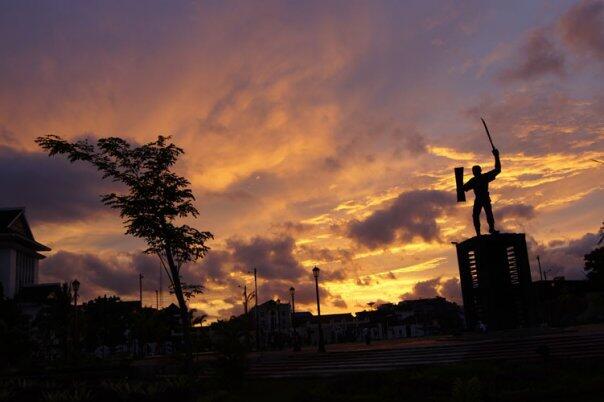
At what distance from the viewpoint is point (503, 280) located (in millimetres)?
28703

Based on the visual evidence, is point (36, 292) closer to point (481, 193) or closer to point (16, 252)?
point (16, 252)

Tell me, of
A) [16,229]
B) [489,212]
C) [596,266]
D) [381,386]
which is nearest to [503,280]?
[489,212]

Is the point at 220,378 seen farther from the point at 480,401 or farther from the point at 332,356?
the point at 480,401

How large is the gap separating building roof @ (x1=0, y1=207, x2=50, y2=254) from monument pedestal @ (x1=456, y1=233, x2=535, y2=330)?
5544cm

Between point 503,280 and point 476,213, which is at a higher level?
point 476,213

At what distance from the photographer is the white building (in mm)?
65269

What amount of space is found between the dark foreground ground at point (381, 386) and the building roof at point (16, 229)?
44.8 meters

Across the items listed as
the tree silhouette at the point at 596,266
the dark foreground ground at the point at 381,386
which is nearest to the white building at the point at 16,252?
the dark foreground ground at the point at 381,386

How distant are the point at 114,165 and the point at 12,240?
46.4 meters

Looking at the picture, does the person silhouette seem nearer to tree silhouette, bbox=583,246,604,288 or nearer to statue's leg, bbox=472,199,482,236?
statue's leg, bbox=472,199,482,236

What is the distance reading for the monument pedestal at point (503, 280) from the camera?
28394mm

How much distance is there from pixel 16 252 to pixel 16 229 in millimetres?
2833

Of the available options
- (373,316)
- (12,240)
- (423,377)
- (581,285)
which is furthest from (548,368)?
(373,316)

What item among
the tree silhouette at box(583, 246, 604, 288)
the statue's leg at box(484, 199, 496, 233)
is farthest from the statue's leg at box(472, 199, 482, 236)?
the tree silhouette at box(583, 246, 604, 288)
